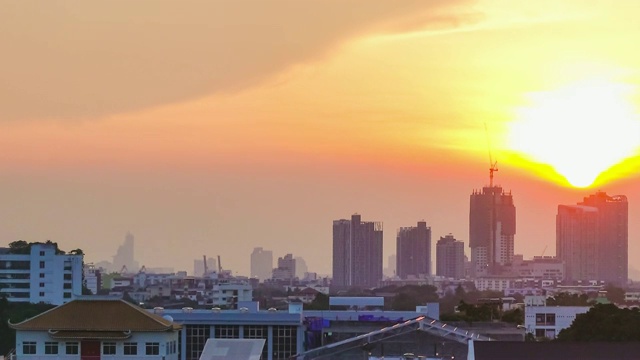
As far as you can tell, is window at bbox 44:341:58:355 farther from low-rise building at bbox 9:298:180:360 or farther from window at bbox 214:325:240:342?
window at bbox 214:325:240:342

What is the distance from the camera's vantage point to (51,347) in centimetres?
6216

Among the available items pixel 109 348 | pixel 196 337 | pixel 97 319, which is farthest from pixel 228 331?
pixel 97 319

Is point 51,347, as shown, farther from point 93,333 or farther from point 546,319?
point 546,319

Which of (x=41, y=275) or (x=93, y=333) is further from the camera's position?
(x=41, y=275)

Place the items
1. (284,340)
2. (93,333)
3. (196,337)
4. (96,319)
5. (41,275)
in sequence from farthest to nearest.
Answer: (41,275) → (284,340) → (196,337) → (96,319) → (93,333)

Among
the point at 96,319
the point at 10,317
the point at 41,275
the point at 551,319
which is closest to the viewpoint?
the point at 96,319

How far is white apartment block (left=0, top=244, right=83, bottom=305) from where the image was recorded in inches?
5556

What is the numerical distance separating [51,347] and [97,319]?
1735 millimetres

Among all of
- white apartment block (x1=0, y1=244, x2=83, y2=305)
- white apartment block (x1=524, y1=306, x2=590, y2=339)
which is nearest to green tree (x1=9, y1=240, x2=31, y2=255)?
white apartment block (x1=0, y1=244, x2=83, y2=305)

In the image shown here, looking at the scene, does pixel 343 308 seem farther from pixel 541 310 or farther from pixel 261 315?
pixel 261 315

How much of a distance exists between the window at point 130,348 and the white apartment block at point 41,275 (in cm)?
7767

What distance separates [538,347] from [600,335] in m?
32.9

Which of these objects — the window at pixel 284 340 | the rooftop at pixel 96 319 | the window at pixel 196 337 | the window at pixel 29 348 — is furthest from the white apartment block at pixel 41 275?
the window at pixel 29 348

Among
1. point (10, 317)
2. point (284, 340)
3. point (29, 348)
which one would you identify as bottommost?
point (29, 348)
